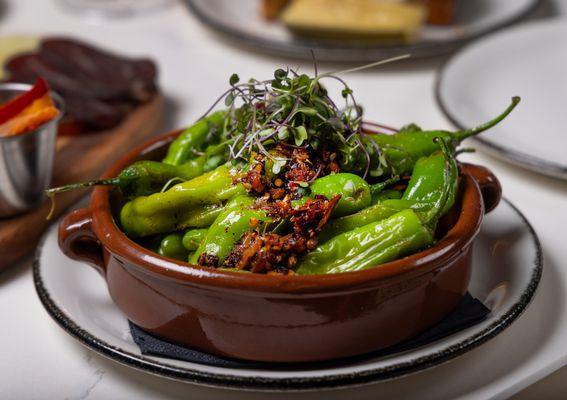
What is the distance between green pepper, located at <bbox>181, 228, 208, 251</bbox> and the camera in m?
1.21

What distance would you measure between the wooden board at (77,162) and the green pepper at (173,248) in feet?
1.49

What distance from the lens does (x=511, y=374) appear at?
121 cm

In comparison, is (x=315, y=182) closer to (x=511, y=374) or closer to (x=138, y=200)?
(x=138, y=200)

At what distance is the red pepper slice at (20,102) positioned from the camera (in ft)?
5.19

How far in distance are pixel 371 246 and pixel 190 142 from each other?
446 mm

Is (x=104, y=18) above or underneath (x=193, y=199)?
underneath

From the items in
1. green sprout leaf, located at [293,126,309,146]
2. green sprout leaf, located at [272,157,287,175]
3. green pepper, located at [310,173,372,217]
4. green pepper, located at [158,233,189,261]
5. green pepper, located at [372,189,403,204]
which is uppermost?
green sprout leaf, located at [293,126,309,146]

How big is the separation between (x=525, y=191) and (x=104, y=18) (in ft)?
5.85

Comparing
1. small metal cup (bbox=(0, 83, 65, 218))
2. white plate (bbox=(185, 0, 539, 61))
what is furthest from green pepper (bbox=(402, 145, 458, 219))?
white plate (bbox=(185, 0, 539, 61))

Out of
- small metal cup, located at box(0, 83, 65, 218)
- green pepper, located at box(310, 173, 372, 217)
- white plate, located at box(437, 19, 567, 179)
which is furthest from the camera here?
white plate, located at box(437, 19, 567, 179)

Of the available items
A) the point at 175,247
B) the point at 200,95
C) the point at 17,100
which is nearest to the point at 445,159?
the point at 175,247

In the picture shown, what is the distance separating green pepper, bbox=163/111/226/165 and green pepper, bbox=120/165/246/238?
16 cm

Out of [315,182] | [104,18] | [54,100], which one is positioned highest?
[315,182]

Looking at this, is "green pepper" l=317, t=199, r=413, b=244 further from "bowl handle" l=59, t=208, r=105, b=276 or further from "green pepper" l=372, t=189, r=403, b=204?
"bowl handle" l=59, t=208, r=105, b=276
